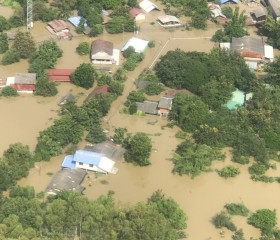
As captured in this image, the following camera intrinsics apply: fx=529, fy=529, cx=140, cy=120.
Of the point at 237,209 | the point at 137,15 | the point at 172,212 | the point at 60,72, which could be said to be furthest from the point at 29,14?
the point at 237,209

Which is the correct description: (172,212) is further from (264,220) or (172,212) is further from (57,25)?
(57,25)

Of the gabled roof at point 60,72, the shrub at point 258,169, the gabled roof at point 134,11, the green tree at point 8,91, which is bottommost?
the green tree at point 8,91

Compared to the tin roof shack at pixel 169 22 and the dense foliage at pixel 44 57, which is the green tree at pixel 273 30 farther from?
the dense foliage at pixel 44 57

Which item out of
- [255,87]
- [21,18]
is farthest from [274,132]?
[21,18]

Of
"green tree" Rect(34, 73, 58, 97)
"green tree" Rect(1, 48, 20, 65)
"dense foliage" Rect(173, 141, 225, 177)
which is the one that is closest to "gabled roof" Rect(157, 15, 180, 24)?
"green tree" Rect(1, 48, 20, 65)

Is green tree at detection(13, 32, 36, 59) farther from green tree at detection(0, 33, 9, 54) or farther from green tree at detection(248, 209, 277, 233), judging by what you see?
green tree at detection(248, 209, 277, 233)

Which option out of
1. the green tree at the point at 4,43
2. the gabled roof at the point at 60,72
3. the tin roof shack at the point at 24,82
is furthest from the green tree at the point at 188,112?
the green tree at the point at 4,43
